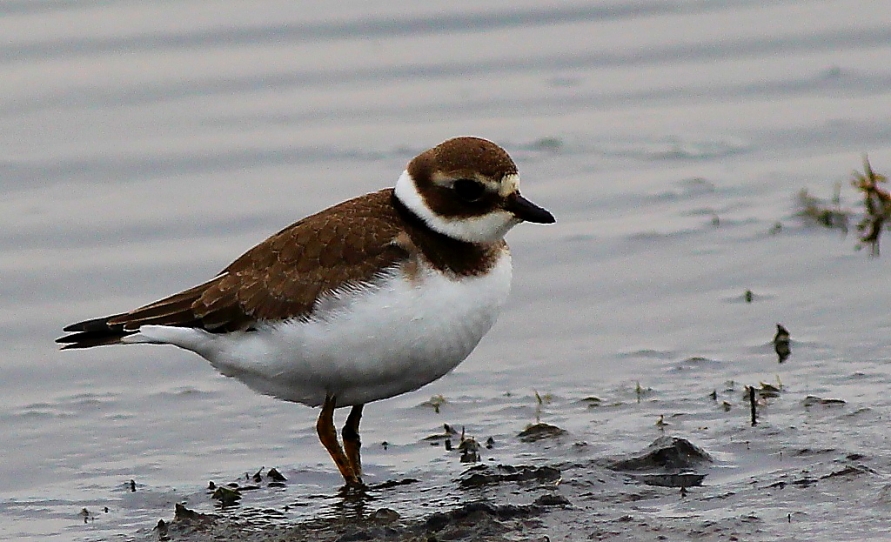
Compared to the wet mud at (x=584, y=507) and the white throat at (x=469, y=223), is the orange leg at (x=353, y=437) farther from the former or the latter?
the white throat at (x=469, y=223)

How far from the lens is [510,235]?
10141 mm

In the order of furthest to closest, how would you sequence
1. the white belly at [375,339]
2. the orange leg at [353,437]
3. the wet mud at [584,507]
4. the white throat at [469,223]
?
the orange leg at [353,437] < the white throat at [469,223] < the white belly at [375,339] < the wet mud at [584,507]

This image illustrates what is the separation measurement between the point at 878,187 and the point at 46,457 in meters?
5.30

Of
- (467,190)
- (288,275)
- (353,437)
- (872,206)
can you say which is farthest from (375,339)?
(872,206)

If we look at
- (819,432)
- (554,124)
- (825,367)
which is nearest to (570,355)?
(825,367)

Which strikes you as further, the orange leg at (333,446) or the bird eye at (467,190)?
the orange leg at (333,446)

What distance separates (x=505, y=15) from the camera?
1340cm

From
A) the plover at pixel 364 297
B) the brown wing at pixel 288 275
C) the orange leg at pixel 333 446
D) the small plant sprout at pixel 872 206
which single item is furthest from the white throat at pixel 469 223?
the small plant sprout at pixel 872 206

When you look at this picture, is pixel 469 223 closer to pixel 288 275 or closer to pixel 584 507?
pixel 288 275

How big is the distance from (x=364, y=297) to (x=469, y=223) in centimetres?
57

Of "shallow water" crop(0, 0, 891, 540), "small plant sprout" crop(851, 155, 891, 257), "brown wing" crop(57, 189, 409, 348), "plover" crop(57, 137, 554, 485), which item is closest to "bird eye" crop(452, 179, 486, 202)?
"plover" crop(57, 137, 554, 485)

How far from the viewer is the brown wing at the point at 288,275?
650 centimetres

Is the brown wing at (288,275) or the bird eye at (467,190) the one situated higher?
the bird eye at (467,190)

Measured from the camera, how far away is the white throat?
661 centimetres
